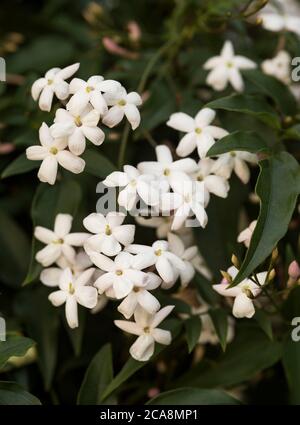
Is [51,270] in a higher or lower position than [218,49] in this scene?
lower

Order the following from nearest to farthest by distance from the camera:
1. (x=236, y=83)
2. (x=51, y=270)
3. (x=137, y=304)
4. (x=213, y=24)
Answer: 1. (x=137, y=304)
2. (x=51, y=270)
3. (x=236, y=83)
4. (x=213, y=24)

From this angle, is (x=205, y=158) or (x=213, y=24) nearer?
(x=205, y=158)

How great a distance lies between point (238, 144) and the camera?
81 cm

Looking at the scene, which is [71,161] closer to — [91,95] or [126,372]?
[91,95]

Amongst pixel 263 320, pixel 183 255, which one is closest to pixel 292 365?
pixel 263 320

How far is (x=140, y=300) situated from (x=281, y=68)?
19.3 inches

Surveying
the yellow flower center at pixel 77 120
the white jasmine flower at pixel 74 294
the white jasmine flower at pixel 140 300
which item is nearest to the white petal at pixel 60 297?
the white jasmine flower at pixel 74 294

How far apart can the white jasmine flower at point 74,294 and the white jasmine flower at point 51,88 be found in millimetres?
210

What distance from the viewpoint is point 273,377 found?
1.05m

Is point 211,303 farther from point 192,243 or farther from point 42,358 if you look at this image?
point 42,358

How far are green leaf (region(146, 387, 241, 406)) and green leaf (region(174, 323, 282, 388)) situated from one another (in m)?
0.07

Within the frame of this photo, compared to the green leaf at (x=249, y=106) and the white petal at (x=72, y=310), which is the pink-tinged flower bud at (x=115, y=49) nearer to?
the green leaf at (x=249, y=106)

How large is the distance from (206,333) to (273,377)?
0.49 feet

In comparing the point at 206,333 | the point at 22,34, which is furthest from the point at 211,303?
the point at 22,34
